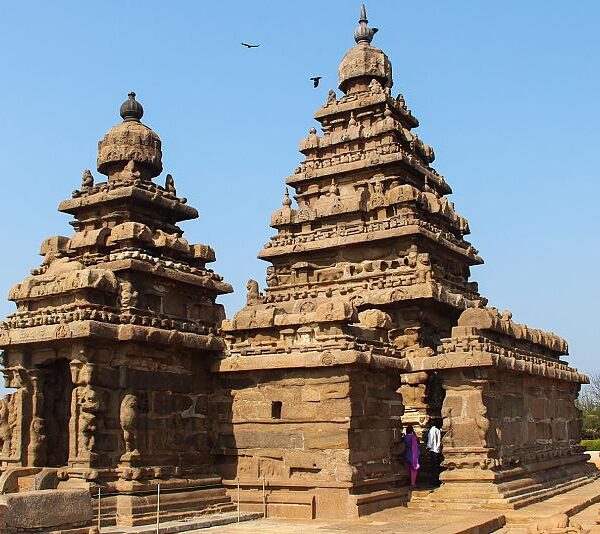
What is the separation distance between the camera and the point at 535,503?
15.9 m

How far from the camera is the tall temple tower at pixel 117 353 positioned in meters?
12.9

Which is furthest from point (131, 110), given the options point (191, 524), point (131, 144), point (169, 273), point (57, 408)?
point (191, 524)

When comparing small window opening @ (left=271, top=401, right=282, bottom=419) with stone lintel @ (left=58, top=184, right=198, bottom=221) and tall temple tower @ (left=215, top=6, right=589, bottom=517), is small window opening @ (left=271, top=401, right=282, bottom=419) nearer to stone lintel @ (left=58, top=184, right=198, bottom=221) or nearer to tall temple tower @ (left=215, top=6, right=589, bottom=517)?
tall temple tower @ (left=215, top=6, right=589, bottom=517)

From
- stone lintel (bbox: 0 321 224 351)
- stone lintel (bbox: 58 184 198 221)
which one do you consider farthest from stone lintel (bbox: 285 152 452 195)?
stone lintel (bbox: 0 321 224 351)

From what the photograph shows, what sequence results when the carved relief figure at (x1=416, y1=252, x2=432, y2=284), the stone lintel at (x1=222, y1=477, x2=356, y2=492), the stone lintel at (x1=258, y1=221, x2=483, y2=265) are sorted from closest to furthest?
the stone lintel at (x1=222, y1=477, x2=356, y2=492)
the carved relief figure at (x1=416, y1=252, x2=432, y2=284)
the stone lintel at (x1=258, y1=221, x2=483, y2=265)

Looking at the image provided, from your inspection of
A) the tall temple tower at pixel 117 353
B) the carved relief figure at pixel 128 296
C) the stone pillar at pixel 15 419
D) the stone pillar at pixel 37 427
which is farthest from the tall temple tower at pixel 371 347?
the stone pillar at pixel 15 419

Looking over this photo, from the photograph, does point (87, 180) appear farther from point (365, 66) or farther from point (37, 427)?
point (365, 66)

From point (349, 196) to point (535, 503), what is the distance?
9359mm

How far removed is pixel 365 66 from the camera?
955 inches

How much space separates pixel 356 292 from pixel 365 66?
8160mm

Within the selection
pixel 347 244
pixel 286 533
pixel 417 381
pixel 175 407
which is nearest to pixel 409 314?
pixel 417 381

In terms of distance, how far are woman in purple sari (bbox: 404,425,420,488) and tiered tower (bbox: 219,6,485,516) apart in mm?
980

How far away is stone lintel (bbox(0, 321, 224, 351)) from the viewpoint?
→ 12.8 meters

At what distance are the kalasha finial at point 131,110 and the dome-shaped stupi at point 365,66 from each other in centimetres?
892
